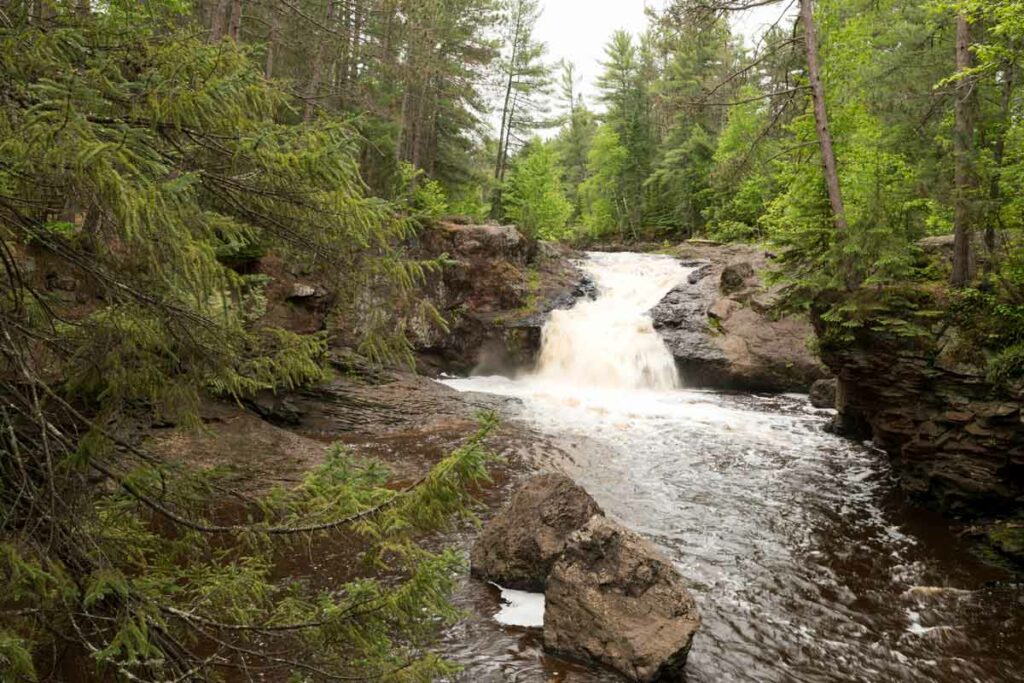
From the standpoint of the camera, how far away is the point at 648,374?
727 inches

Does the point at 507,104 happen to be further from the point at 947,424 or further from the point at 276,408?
the point at 947,424

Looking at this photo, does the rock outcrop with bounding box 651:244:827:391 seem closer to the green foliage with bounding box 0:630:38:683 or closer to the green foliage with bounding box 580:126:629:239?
the green foliage with bounding box 0:630:38:683

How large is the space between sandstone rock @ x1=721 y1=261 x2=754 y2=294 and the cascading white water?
2.27m

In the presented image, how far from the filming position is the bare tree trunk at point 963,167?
8.88 m

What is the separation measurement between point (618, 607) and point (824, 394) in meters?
12.7

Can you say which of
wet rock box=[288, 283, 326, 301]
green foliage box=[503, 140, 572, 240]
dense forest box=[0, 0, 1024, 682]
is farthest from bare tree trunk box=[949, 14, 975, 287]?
green foliage box=[503, 140, 572, 240]

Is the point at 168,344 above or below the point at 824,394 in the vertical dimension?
above

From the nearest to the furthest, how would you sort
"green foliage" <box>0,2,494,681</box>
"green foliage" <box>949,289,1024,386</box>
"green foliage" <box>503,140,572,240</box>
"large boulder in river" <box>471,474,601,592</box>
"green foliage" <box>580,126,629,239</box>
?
1. "green foliage" <box>0,2,494,681</box>
2. "large boulder in river" <box>471,474,601,592</box>
3. "green foliage" <box>949,289,1024,386</box>
4. "green foliage" <box>503,140,572,240</box>
5. "green foliage" <box>580,126,629,239</box>

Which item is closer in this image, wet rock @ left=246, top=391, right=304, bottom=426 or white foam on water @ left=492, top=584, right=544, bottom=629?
white foam on water @ left=492, top=584, right=544, bottom=629

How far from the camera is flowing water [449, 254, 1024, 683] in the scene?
5.77 m

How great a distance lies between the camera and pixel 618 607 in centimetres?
560

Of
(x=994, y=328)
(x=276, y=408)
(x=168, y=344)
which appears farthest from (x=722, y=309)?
(x=168, y=344)

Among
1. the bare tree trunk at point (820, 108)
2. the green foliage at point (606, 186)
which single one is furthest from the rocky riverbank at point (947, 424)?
the green foliage at point (606, 186)

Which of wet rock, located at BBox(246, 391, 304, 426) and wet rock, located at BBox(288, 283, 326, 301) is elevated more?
wet rock, located at BBox(288, 283, 326, 301)
